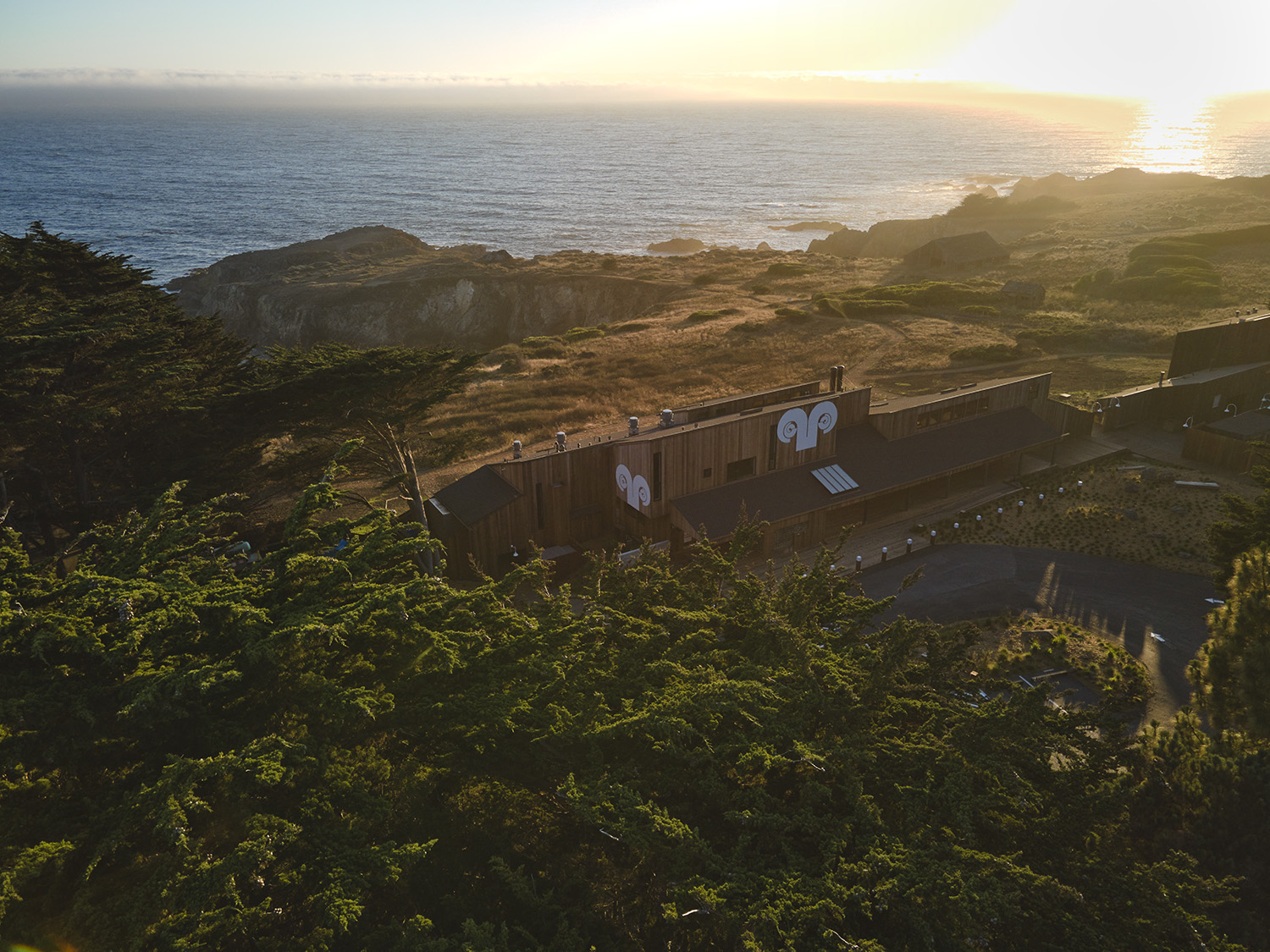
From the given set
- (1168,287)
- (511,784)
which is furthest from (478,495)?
(1168,287)

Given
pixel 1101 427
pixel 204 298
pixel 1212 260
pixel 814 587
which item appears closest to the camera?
pixel 814 587

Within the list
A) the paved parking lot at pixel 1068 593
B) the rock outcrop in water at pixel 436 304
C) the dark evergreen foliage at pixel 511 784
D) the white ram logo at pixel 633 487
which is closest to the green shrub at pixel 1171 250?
the rock outcrop in water at pixel 436 304

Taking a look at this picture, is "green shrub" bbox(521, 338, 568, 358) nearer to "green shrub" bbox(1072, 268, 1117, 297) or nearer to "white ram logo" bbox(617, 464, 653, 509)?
"white ram logo" bbox(617, 464, 653, 509)

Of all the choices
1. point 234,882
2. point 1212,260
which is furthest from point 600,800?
point 1212,260

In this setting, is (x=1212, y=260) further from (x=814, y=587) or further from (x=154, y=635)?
(x=154, y=635)

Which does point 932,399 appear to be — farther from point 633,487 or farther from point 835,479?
point 633,487
